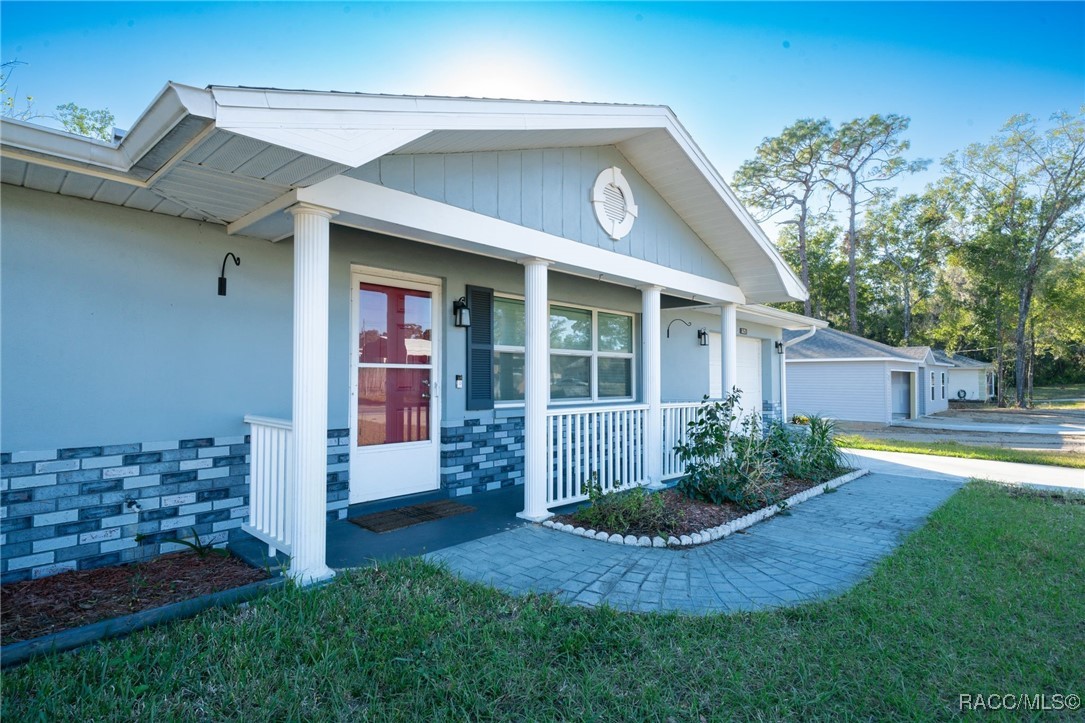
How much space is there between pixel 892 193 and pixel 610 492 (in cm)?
3211

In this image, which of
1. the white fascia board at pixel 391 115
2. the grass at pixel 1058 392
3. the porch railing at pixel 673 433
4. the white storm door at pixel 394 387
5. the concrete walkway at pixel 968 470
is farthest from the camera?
the grass at pixel 1058 392

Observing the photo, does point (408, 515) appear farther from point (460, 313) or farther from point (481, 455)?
point (460, 313)

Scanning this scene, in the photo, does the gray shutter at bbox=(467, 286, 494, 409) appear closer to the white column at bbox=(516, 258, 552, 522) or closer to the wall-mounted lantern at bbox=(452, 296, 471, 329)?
the wall-mounted lantern at bbox=(452, 296, 471, 329)

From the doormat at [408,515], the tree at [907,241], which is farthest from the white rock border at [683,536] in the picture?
the tree at [907,241]

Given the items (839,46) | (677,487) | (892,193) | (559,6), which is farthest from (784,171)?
(677,487)

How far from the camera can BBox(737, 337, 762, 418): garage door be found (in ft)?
36.7

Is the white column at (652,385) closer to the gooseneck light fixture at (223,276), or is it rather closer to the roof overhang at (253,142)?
the roof overhang at (253,142)

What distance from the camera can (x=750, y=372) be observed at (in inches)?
455

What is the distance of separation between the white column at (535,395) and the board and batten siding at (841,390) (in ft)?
56.8

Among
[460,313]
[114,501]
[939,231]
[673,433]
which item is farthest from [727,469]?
[939,231]

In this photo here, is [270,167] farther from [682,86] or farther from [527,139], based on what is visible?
[682,86]

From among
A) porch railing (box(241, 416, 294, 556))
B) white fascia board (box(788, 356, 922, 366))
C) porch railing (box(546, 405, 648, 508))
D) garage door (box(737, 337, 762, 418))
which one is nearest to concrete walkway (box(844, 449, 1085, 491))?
garage door (box(737, 337, 762, 418))

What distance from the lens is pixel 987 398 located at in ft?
111

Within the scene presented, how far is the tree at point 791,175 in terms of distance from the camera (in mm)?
29141
